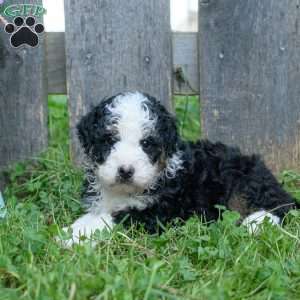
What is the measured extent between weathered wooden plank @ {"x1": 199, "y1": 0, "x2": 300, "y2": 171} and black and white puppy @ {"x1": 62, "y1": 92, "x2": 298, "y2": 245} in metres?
0.65

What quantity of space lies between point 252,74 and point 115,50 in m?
1.10

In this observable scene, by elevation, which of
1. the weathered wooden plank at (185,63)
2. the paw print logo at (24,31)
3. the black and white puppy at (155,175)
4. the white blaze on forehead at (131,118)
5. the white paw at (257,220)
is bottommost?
the white paw at (257,220)

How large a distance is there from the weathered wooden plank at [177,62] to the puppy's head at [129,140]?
1.11m

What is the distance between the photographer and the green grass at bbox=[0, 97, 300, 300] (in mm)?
3629

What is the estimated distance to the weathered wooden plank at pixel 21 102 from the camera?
6.04 meters

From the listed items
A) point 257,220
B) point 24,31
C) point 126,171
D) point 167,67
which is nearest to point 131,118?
point 126,171

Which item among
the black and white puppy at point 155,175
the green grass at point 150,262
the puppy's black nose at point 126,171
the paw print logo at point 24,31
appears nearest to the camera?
the green grass at point 150,262

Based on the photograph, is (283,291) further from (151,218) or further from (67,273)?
(151,218)

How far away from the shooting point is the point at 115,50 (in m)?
6.07

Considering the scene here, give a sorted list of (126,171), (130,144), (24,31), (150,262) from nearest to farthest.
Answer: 1. (150,262)
2. (126,171)
3. (130,144)
4. (24,31)

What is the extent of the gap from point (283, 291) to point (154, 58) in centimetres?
277

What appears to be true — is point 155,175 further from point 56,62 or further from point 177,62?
point 56,62

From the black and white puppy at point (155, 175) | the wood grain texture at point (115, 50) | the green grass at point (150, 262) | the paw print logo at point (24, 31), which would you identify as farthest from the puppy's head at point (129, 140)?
the paw print logo at point (24, 31)

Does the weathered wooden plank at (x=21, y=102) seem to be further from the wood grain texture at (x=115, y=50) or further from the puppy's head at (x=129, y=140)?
the puppy's head at (x=129, y=140)
